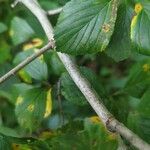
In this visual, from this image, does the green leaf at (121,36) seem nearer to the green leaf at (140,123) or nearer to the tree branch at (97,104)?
the tree branch at (97,104)

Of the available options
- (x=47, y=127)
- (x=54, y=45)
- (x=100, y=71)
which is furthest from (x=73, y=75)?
(x=100, y=71)

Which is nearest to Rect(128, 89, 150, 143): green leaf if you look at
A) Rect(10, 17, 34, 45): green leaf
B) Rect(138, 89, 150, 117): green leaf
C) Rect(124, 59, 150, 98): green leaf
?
Rect(138, 89, 150, 117): green leaf

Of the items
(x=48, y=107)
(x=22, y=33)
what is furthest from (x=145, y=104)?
(x=22, y=33)

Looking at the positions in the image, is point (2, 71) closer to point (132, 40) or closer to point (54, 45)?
point (54, 45)

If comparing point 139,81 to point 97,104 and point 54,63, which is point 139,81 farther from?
point 97,104

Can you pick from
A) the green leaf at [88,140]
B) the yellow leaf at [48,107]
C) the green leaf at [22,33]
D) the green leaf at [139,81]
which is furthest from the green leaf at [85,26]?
the green leaf at [22,33]

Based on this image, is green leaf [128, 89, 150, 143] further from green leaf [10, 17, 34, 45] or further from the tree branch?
green leaf [10, 17, 34, 45]
